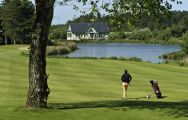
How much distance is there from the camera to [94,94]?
103ft

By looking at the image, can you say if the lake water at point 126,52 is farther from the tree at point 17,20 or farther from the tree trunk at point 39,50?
the tree trunk at point 39,50

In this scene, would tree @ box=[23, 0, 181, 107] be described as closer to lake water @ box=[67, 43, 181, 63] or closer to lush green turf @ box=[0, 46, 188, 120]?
lush green turf @ box=[0, 46, 188, 120]

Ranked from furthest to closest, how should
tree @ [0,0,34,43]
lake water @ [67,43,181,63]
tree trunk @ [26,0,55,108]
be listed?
tree @ [0,0,34,43], lake water @ [67,43,181,63], tree trunk @ [26,0,55,108]

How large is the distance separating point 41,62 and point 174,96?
47.9 ft

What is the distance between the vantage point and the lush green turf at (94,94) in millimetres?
19406

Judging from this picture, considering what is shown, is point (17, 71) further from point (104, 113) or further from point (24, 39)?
point (24, 39)

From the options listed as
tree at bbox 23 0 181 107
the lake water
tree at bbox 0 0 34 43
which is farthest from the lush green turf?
tree at bbox 0 0 34 43

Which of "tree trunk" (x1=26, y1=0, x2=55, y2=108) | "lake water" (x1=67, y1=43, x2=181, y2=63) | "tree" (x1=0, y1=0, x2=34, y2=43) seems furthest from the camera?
"tree" (x1=0, y1=0, x2=34, y2=43)

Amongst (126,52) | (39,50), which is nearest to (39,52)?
(39,50)

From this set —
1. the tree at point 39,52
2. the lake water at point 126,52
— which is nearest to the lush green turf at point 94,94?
the tree at point 39,52

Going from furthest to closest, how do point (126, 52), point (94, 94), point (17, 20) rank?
1. point (126, 52)
2. point (17, 20)
3. point (94, 94)

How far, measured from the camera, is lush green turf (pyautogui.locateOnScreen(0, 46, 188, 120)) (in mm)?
19406

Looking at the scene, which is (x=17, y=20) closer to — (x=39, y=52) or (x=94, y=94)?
(x=94, y=94)

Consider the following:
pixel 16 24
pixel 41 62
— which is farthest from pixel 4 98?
pixel 16 24
